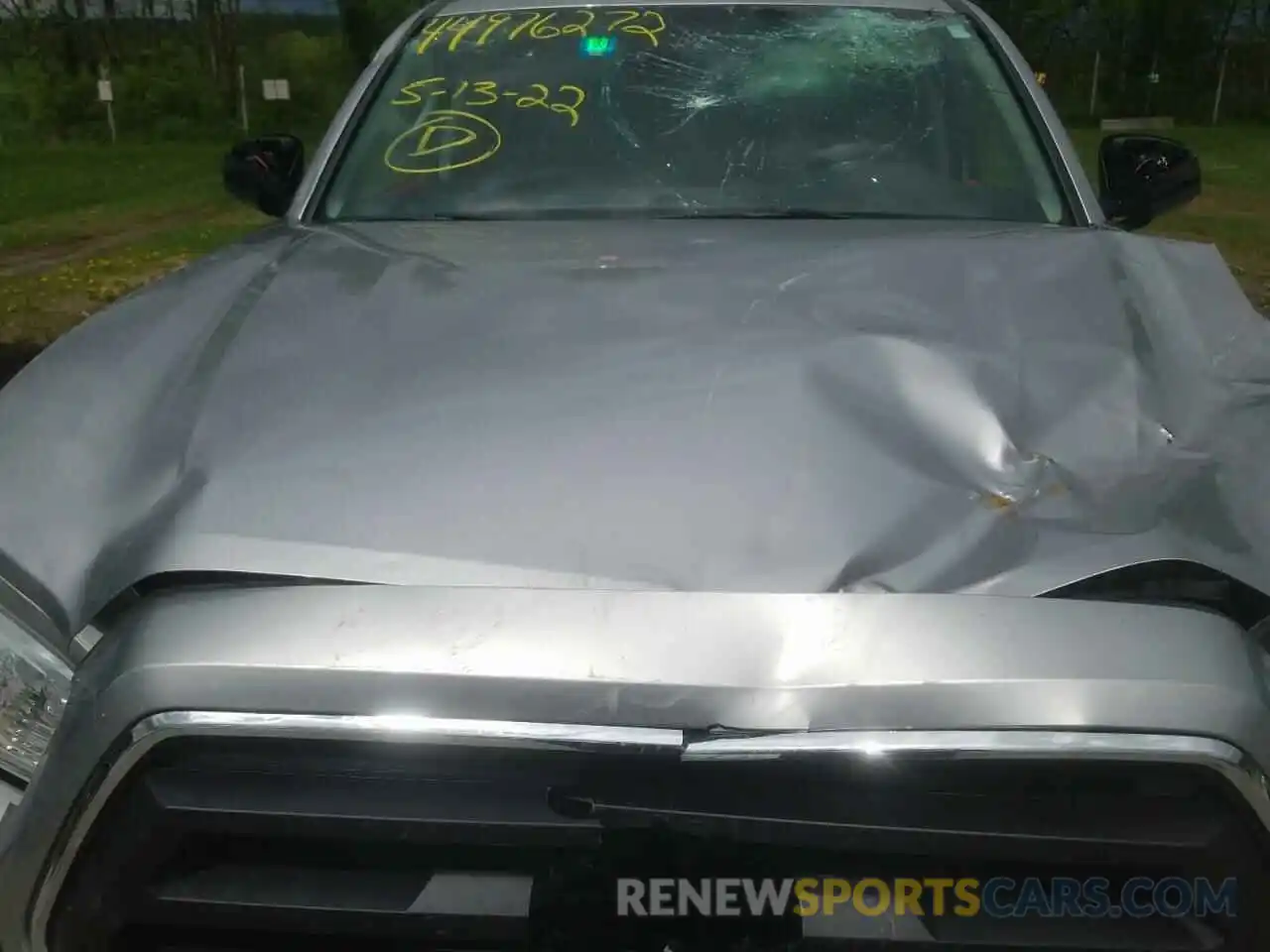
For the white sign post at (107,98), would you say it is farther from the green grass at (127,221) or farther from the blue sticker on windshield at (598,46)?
the blue sticker on windshield at (598,46)

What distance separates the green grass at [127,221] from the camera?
871cm

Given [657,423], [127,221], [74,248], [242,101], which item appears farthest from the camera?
[242,101]

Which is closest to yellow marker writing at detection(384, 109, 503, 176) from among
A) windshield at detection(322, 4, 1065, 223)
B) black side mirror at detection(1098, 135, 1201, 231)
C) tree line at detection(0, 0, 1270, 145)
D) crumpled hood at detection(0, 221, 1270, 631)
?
windshield at detection(322, 4, 1065, 223)

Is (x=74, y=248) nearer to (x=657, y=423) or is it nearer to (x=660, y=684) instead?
(x=657, y=423)

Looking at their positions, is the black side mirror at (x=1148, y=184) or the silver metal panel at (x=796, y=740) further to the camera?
the black side mirror at (x=1148, y=184)

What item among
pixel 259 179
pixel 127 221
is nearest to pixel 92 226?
pixel 127 221

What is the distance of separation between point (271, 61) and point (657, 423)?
2549 centimetres

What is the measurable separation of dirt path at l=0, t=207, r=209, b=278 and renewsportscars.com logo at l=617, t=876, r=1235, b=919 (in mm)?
9498

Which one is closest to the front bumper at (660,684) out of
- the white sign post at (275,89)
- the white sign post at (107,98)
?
the white sign post at (107,98)

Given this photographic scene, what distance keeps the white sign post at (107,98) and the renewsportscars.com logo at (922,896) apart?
2238cm

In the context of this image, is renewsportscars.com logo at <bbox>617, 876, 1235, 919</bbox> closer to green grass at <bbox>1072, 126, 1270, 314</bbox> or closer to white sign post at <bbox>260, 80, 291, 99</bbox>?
green grass at <bbox>1072, 126, 1270, 314</bbox>

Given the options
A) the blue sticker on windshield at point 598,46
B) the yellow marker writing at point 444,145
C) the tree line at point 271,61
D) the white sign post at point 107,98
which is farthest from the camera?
the tree line at point 271,61

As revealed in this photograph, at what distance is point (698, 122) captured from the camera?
2.87 meters

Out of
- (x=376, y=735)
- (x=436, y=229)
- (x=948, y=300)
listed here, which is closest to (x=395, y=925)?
(x=376, y=735)
